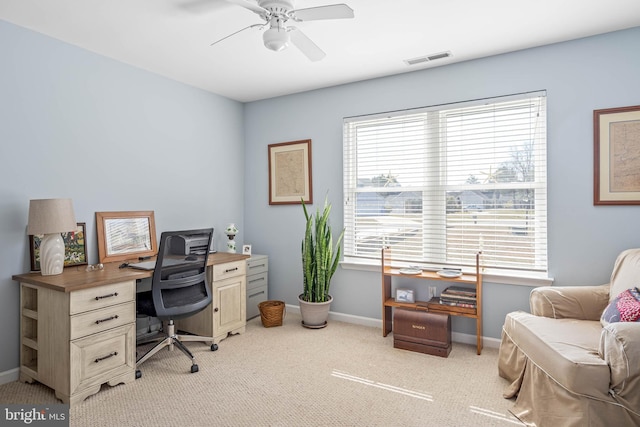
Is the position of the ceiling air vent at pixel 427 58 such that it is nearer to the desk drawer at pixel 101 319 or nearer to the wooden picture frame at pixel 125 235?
the wooden picture frame at pixel 125 235

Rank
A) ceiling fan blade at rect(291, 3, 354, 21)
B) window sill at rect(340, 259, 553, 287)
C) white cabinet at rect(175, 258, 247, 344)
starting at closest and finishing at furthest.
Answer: ceiling fan blade at rect(291, 3, 354, 21)
window sill at rect(340, 259, 553, 287)
white cabinet at rect(175, 258, 247, 344)

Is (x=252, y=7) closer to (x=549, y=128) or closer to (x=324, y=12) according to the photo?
(x=324, y=12)

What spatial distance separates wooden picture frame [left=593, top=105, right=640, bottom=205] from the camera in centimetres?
266

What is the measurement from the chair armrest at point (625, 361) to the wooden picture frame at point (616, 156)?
53.9 inches

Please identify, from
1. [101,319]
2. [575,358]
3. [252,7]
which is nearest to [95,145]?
[101,319]

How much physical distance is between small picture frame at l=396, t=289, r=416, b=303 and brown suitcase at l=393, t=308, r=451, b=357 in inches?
7.6

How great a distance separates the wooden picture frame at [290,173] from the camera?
417cm

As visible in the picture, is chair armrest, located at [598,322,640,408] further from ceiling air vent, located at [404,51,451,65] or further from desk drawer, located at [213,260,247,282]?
desk drawer, located at [213,260,247,282]

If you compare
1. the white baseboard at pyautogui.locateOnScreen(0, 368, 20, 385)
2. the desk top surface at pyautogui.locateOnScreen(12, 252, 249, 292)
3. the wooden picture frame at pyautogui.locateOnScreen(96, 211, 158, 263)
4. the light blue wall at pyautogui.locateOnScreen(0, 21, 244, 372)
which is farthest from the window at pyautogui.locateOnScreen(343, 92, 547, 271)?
the white baseboard at pyautogui.locateOnScreen(0, 368, 20, 385)

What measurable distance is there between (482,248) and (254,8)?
2.64 m

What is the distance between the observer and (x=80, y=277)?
8.21 feet

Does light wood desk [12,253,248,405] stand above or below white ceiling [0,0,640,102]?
below

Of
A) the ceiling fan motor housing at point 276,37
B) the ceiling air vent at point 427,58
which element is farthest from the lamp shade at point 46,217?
the ceiling air vent at point 427,58

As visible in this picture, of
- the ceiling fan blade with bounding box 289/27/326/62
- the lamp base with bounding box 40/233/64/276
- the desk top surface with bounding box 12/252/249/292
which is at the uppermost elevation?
the ceiling fan blade with bounding box 289/27/326/62
